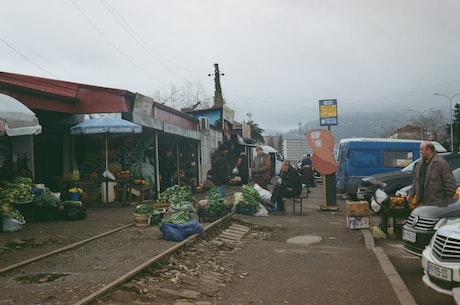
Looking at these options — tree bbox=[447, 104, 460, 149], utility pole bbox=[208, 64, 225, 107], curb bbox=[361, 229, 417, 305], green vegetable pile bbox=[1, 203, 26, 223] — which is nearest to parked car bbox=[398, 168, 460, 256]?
curb bbox=[361, 229, 417, 305]

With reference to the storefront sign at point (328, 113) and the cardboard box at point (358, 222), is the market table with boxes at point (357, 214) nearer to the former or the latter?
the cardboard box at point (358, 222)

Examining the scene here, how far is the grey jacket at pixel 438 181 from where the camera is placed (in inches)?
299

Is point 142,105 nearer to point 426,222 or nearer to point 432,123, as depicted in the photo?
point 426,222

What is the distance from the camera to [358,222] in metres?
10.8

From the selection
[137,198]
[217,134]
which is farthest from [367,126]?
[137,198]

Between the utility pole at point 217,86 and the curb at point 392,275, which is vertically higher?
the utility pole at point 217,86

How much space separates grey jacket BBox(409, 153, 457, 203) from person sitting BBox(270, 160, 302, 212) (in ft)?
18.8

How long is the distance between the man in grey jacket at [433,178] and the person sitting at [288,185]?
5492 millimetres

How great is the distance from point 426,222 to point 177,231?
462cm

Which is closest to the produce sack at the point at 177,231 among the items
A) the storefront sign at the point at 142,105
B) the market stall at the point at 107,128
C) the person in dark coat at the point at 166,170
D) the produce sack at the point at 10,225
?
the produce sack at the point at 10,225

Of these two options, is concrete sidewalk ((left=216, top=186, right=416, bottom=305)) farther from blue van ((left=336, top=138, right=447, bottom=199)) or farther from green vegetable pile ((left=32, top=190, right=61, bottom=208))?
blue van ((left=336, top=138, right=447, bottom=199))

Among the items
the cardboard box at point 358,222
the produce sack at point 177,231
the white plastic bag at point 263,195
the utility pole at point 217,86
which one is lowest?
the cardboard box at point 358,222

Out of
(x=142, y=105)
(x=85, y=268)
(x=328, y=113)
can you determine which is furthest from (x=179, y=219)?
(x=328, y=113)

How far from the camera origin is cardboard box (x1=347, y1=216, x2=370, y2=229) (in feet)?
35.3
